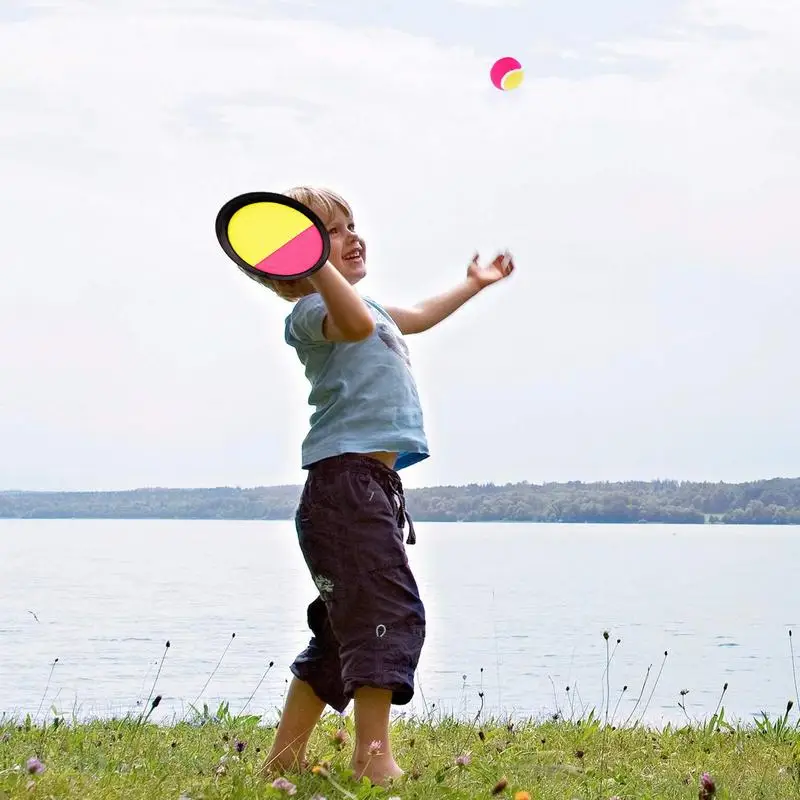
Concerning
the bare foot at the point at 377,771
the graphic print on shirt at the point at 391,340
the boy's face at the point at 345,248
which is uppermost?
the boy's face at the point at 345,248

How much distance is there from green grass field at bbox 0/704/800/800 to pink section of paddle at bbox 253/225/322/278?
117cm

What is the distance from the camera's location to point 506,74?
4.75 meters

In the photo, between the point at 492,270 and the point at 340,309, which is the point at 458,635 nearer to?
the point at 492,270

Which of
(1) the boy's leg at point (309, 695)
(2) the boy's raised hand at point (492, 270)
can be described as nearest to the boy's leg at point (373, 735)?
(1) the boy's leg at point (309, 695)

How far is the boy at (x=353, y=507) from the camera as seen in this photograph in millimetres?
3182

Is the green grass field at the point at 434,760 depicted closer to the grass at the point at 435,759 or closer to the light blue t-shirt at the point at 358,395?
the grass at the point at 435,759

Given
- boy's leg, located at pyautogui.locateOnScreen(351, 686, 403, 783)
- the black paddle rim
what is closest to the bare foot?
boy's leg, located at pyautogui.locateOnScreen(351, 686, 403, 783)

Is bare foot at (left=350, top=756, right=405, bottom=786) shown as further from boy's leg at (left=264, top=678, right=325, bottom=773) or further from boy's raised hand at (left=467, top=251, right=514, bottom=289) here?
boy's raised hand at (left=467, top=251, right=514, bottom=289)

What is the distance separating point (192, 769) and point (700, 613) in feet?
35.9

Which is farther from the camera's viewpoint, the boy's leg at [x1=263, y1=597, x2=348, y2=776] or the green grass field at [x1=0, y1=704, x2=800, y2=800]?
the boy's leg at [x1=263, y1=597, x2=348, y2=776]

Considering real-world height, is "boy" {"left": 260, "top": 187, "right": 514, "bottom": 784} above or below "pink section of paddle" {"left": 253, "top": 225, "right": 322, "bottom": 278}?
below

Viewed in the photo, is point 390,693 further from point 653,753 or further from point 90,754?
point 653,753

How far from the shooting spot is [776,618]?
1294cm

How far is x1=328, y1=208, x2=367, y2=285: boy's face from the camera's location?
11.2ft
